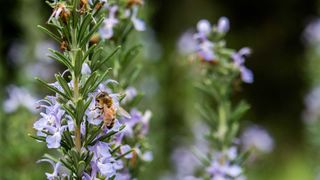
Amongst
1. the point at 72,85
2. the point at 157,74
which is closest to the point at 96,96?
the point at 72,85

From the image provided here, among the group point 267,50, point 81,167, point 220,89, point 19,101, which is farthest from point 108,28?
point 267,50

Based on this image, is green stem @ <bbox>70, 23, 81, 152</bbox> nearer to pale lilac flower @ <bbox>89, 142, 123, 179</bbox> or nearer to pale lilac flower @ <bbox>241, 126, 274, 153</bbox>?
pale lilac flower @ <bbox>89, 142, 123, 179</bbox>

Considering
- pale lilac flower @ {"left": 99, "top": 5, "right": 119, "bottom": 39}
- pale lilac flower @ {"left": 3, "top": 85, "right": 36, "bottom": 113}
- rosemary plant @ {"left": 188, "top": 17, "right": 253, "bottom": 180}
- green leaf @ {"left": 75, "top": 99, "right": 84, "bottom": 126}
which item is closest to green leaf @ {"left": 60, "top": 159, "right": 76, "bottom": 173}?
green leaf @ {"left": 75, "top": 99, "right": 84, "bottom": 126}

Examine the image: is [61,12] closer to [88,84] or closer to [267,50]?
[88,84]

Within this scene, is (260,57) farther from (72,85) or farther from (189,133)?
(72,85)

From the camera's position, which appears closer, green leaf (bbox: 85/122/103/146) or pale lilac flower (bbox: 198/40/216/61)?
green leaf (bbox: 85/122/103/146)

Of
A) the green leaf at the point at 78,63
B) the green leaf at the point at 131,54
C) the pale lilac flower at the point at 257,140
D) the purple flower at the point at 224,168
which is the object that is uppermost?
the pale lilac flower at the point at 257,140

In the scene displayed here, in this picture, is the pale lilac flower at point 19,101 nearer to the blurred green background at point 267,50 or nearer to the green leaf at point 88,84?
the green leaf at point 88,84

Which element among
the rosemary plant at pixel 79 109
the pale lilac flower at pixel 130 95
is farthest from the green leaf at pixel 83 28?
the pale lilac flower at pixel 130 95
